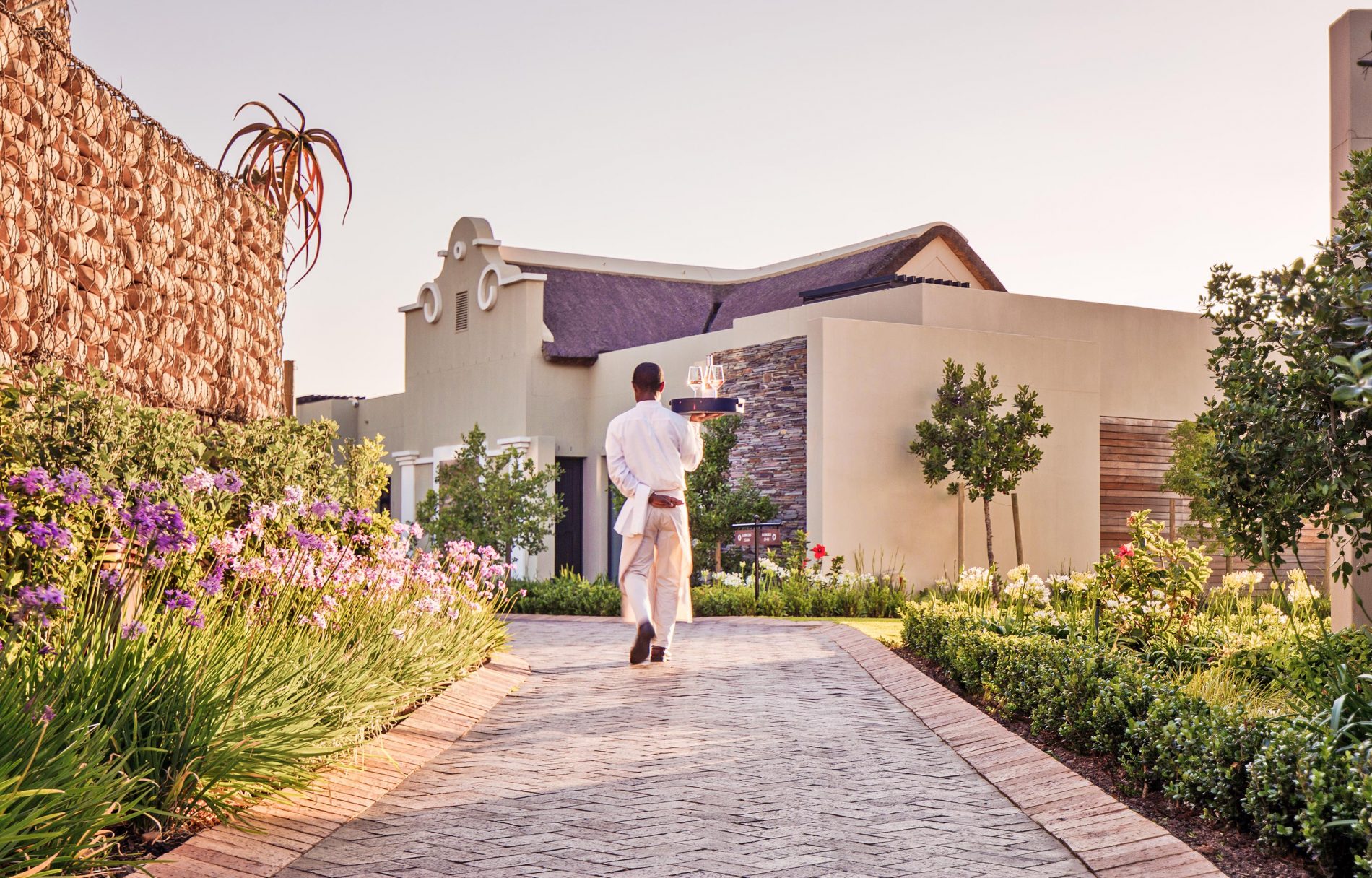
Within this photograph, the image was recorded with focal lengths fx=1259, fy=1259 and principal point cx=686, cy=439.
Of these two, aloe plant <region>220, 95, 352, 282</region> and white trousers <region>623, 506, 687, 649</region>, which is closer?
white trousers <region>623, 506, 687, 649</region>

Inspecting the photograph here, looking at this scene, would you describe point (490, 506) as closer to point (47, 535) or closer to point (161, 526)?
point (161, 526)

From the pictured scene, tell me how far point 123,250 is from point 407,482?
18.9m

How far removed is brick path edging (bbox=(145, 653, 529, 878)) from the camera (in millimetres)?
3680

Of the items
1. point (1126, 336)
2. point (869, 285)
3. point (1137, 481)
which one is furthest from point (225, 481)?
point (1126, 336)

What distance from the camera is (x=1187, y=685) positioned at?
571 cm

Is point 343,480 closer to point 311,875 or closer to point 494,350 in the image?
point 311,875

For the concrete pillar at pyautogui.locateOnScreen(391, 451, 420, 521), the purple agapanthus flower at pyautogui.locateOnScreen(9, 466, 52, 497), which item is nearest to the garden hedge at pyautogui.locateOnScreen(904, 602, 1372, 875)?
the purple agapanthus flower at pyautogui.locateOnScreen(9, 466, 52, 497)

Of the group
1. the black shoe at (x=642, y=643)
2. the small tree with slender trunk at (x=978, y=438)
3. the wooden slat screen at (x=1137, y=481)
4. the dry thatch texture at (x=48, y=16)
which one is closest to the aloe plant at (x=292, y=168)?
the dry thatch texture at (x=48, y=16)

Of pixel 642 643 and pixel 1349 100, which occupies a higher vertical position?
pixel 1349 100

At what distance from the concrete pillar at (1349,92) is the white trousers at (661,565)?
4622 mm

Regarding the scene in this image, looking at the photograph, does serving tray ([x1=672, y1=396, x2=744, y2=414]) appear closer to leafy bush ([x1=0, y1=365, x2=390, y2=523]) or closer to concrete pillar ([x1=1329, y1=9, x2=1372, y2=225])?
leafy bush ([x1=0, y1=365, x2=390, y2=523])

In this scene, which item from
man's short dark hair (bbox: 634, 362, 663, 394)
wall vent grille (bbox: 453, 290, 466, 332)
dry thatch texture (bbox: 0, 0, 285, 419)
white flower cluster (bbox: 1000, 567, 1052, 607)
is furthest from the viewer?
wall vent grille (bbox: 453, 290, 466, 332)

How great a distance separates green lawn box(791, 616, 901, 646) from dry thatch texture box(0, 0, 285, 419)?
5.55 metres

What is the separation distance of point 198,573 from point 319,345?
841 centimetres
